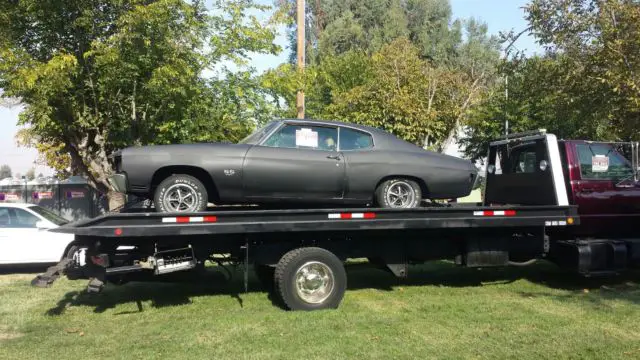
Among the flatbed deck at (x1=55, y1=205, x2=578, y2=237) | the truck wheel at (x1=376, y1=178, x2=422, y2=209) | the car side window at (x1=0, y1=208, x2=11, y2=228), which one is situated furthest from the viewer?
the car side window at (x1=0, y1=208, x2=11, y2=228)

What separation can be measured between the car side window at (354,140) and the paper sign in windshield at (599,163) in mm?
3404

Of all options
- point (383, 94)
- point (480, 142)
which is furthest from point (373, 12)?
point (383, 94)

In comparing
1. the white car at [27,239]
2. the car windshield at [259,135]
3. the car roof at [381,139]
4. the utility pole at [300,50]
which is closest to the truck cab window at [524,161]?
the car roof at [381,139]

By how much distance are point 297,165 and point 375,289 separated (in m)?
2.46

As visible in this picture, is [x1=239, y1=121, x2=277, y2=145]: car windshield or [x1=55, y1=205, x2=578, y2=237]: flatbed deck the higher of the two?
[x1=239, y1=121, x2=277, y2=145]: car windshield

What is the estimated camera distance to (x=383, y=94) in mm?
17906

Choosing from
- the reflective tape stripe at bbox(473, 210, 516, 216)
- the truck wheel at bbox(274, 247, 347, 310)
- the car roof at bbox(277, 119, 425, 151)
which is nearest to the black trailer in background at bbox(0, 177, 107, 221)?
the car roof at bbox(277, 119, 425, 151)

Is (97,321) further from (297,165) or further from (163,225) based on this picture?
(297,165)

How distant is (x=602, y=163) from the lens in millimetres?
7738

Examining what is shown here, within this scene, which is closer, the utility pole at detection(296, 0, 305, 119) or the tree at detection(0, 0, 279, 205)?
the tree at detection(0, 0, 279, 205)

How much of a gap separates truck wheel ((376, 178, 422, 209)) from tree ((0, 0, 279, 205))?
17.3ft

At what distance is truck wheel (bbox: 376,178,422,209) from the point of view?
21.4 feet

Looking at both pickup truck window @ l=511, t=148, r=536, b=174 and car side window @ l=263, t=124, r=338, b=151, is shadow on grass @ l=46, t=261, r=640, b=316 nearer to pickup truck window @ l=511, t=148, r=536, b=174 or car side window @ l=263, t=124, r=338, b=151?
pickup truck window @ l=511, t=148, r=536, b=174

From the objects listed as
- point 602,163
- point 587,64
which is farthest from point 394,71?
point 602,163
